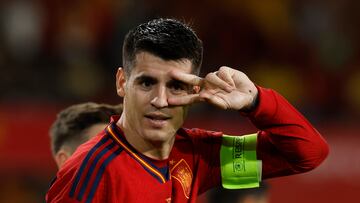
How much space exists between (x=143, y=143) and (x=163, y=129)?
0.33ft

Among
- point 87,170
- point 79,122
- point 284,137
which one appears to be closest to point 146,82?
point 87,170

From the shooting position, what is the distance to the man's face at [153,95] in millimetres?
2498

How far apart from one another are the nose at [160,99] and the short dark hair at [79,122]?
969 millimetres

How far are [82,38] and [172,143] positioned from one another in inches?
171

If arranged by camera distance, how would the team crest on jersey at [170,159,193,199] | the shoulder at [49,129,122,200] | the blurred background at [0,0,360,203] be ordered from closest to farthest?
the shoulder at [49,129,122,200], the team crest on jersey at [170,159,193,199], the blurred background at [0,0,360,203]

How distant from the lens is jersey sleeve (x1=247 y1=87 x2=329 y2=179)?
262 cm

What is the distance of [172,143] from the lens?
2744 mm

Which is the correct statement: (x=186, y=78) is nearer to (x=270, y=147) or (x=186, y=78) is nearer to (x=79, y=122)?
(x=270, y=147)

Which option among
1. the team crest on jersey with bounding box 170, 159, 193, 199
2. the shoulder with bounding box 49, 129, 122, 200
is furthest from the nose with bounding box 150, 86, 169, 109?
the team crest on jersey with bounding box 170, 159, 193, 199

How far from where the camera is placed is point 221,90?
2.52 meters

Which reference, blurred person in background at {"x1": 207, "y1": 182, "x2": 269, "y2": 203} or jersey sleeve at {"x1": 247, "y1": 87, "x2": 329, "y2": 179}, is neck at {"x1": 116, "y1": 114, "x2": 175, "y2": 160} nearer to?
jersey sleeve at {"x1": 247, "y1": 87, "x2": 329, "y2": 179}

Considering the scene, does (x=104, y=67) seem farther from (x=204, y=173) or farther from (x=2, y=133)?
(x=204, y=173)

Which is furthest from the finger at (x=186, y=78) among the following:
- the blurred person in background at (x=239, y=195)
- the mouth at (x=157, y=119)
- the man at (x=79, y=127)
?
the man at (x=79, y=127)

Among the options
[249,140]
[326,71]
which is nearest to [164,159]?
[249,140]
